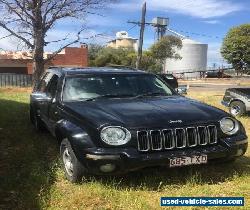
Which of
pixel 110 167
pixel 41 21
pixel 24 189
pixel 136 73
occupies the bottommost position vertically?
pixel 24 189

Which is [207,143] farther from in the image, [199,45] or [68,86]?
[199,45]

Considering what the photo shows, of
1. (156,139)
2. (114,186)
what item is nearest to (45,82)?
(114,186)

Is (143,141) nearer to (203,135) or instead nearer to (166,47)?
(203,135)

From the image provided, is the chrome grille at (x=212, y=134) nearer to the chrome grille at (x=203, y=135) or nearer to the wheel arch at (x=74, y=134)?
the chrome grille at (x=203, y=135)

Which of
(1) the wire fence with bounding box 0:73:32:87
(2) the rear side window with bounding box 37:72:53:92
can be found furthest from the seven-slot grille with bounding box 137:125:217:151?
(1) the wire fence with bounding box 0:73:32:87

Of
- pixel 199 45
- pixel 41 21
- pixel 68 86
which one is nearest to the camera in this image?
pixel 68 86

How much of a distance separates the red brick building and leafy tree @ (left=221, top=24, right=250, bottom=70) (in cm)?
2130

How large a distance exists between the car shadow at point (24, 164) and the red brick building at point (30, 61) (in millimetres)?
39733

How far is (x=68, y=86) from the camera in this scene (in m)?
7.04

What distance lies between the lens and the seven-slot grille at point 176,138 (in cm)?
541

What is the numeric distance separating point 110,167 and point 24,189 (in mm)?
1214

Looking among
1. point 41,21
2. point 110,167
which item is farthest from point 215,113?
point 41,21

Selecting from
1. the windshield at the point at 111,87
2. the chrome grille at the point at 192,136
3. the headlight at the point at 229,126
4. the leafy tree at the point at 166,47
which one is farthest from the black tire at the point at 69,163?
the leafy tree at the point at 166,47

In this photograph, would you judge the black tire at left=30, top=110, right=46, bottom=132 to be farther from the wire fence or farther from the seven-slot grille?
the wire fence
